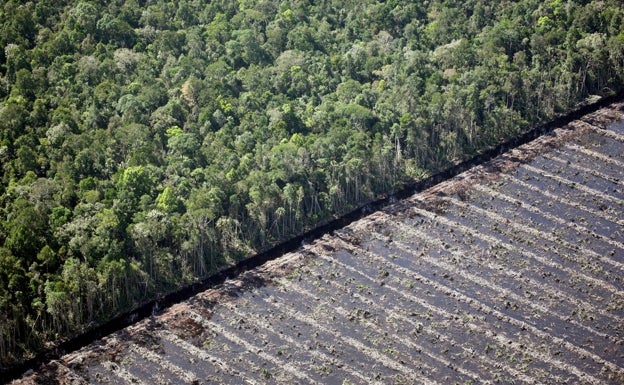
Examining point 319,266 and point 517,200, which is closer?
point 319,266

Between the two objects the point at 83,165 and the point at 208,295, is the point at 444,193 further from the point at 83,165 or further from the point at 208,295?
the point at 83,165

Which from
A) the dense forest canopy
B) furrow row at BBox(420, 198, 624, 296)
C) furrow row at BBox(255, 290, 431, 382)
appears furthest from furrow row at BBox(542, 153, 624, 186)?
furrow row at BBox(255, 290, 431, 382)

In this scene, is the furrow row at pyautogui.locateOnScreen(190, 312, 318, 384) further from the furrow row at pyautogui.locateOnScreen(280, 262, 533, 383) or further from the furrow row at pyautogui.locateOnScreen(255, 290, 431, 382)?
the furrow row at pyautogui.locateOnScreen(280, 262, 533, 383)

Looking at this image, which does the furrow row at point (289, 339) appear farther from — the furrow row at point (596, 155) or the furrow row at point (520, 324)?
the furrow row at point (596, 155)

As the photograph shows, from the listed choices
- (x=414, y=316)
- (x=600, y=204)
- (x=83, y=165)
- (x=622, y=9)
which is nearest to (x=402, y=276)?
(x=414, y=316)

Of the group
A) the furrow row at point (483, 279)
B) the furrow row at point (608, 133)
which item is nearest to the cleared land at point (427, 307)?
the furrow row at point (483, 279)

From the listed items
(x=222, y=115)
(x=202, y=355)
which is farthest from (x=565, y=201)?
(x=202, y=355)

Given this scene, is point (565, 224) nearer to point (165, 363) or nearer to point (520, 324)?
point (520, 324)
